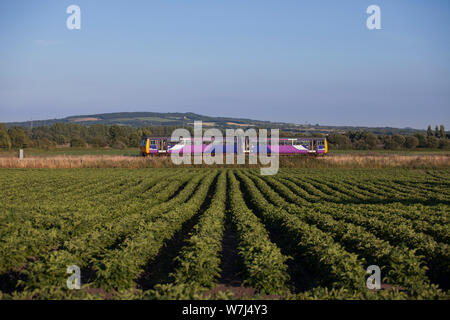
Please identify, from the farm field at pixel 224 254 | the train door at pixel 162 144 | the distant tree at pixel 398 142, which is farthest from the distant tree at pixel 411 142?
the farm field at pixel 224 254

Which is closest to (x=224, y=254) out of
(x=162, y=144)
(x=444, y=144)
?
(x=162, y=144)

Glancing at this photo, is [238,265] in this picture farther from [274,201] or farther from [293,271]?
[274,201]

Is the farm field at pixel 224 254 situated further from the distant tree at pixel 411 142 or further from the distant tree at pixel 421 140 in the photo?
the distant tree at pixel 421 140

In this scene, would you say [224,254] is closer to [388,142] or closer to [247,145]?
[247,145]

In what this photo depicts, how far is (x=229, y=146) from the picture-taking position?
54.0m

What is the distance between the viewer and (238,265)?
9.40 metres

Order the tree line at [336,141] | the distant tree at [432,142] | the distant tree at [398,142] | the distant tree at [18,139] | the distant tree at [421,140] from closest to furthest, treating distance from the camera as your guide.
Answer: the distant tree at [18,139], the tree line at [336,141], the distant tree at [398,142], the distant tree at [432,142], the distant tree at [421,140]

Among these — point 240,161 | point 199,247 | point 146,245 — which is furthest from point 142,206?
point 240,161

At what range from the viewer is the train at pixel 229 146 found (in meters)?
52.6

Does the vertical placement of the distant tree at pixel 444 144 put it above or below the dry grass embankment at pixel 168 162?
above

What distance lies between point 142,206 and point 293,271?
10543 millimetres

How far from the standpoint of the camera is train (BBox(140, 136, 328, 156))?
52.6m

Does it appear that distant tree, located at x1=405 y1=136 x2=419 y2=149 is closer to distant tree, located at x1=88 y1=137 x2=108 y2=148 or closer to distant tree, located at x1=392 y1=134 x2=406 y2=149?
distant tree, located at x1=392 y1=134 x2=406 y2=149

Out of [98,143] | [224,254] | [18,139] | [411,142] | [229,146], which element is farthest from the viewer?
[98,143]
